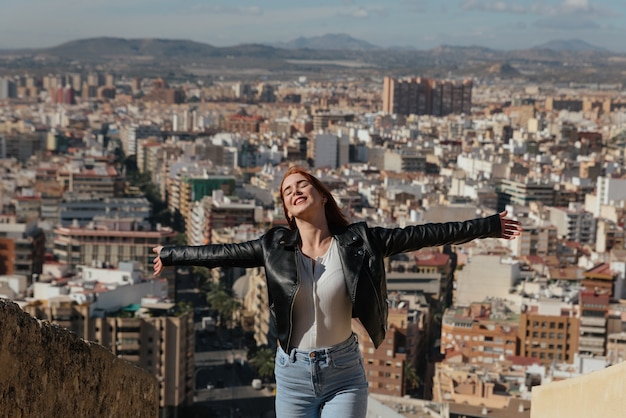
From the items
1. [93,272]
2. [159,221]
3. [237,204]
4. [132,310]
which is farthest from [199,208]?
[132,310]

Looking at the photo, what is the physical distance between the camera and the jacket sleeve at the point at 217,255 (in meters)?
2.87

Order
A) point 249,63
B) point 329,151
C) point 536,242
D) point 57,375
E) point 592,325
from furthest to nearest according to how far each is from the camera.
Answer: point 249,63 < point 329,151 < point 536,242 < point 592,325 < point 57,375

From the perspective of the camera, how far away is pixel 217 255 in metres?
2.91

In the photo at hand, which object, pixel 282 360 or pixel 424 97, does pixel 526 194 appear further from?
pixel 424 97

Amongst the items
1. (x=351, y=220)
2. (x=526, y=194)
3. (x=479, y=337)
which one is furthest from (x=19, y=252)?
(x=526, y=194)

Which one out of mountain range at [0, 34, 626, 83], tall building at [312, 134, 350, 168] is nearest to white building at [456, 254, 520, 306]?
tall building at [312, 134, 350, 168]

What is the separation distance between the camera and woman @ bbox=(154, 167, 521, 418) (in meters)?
2.76

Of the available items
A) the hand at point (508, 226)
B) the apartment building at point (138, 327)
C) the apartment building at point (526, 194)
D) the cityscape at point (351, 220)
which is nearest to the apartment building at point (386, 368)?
the cityscape at point (351, 220)

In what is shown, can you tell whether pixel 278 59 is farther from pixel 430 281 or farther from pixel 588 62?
pixel 430 281

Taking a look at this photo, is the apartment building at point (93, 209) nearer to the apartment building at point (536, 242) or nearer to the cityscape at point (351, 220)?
the cityscape at point (351, 220)

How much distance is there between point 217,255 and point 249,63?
172423 mm

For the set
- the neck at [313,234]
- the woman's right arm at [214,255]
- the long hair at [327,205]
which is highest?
the long hair at [327,205]

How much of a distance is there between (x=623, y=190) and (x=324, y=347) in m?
38.7

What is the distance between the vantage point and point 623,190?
4047cm
